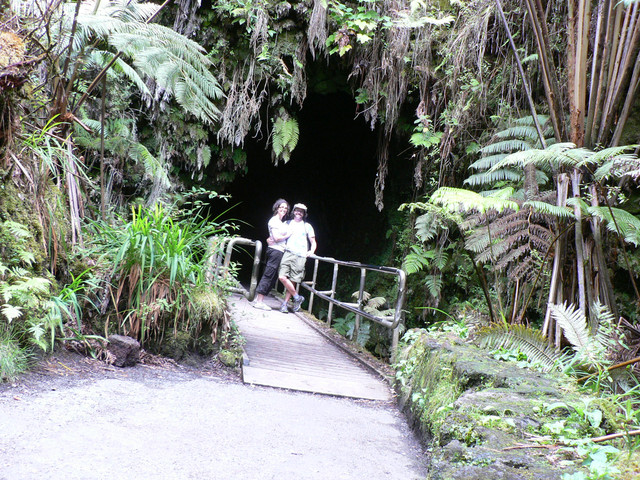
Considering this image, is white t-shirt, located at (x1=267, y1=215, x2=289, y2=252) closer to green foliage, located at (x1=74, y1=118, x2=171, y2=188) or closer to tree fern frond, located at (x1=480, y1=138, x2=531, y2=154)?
green foliage, located at (x1=74, y1=118, x2=171, y2=188)

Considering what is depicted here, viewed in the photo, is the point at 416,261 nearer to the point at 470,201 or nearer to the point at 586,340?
the point at 470,201

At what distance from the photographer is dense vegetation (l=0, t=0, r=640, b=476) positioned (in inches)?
137

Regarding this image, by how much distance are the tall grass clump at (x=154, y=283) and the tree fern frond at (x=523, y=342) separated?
216cm

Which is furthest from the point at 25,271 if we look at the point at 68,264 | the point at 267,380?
the point at 267,380

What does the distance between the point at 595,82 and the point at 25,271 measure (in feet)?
14.8

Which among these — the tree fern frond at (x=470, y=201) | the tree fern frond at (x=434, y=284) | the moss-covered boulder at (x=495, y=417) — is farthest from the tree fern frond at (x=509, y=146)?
the moss-covered boulder at (x=495, y=417)

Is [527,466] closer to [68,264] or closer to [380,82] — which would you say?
[68,264]

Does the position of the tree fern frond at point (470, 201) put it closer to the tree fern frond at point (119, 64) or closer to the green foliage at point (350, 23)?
the tree fern frond at point (119, 64)

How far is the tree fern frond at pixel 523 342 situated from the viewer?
3.11 metres

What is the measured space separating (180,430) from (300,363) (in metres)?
2.12

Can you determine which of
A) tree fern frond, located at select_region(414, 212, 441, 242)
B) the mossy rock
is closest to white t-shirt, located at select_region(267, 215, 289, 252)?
tree fern frond, located at select_region(414, 212, 441, 242)

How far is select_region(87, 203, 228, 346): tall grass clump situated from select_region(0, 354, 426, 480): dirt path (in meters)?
0.40

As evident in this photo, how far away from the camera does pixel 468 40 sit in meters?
6.72

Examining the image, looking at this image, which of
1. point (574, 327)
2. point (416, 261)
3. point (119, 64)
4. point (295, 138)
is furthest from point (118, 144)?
point (574, 327)
